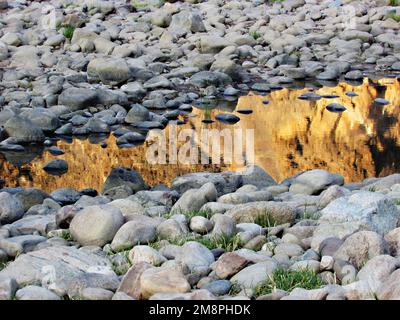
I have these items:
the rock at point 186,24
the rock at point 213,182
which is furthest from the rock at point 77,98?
the rock at point 186,24

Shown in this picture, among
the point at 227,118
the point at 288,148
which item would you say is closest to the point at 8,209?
the point at 288,148

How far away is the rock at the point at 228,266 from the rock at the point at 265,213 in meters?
0.83

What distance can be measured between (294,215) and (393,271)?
1.18 m

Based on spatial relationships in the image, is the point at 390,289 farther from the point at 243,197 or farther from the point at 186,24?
the point at 186,24

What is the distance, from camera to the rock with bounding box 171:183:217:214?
4520mm

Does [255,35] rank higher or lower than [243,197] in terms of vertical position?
higher

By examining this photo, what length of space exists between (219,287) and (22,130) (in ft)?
16.5

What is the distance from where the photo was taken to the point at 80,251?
3549mm

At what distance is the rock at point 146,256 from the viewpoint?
134 inches

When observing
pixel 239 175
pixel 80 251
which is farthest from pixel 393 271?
pixel 239 175

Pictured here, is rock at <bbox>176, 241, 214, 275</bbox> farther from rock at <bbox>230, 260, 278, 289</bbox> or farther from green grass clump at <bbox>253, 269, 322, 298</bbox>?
green grass clump at <bbox>253, 269, 322, 298</bbox>

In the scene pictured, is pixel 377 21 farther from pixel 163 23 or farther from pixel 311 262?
pixel 311 262

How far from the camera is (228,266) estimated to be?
3244mm

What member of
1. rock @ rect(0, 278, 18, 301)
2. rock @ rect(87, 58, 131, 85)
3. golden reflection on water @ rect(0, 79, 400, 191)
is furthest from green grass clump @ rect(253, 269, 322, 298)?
rock @ rect(87, 58, 131, 85)
